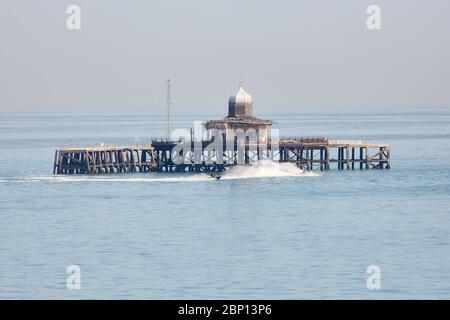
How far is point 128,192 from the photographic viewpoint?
4304 inches

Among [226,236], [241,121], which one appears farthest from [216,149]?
[226,236]

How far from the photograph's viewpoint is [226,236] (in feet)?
272

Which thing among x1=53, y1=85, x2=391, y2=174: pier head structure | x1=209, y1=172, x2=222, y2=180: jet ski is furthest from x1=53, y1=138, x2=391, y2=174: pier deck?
x1=209, y1=172, x2=222, y2=180: jet ski

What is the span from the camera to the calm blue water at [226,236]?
6456 centimetres

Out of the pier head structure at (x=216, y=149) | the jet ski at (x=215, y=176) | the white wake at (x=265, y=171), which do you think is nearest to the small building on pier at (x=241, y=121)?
the pier head structure at (x=216, y=149)

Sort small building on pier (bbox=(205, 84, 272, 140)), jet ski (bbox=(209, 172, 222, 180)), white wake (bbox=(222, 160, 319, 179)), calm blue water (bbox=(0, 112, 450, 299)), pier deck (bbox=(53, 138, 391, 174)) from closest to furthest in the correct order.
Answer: calm blue water (bbox=(0, 112, 450, 299)) < jet ski (bbox=(209, 172, 222, 180)) < white wake (bbox=(222, 160, 319, 179)) < pier deck (bbox=(53, 138, 391, 174)) < small building on pier (bbox=(205, 84, 272, 140))

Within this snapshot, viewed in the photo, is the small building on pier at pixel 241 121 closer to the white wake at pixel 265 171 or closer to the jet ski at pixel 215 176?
the white wake at pixel 265 171

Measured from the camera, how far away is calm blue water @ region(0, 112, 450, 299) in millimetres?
64562

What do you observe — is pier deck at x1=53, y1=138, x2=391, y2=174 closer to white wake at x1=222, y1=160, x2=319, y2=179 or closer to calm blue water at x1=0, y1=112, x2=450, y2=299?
white wake at x1=222, y1=160, x2=319, y2=179

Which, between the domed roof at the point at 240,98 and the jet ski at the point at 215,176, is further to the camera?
the domed roof at the point at 240,98

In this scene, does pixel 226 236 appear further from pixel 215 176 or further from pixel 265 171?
pixel 265 171
